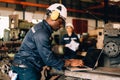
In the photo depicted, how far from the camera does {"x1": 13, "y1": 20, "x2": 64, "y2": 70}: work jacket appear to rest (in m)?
2.13

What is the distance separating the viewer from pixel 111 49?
2475 mm

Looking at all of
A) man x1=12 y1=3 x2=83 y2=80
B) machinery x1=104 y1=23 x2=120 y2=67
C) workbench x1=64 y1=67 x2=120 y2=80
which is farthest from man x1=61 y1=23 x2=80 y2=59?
workbench x1=64 y1=67 x2=120 y2=80

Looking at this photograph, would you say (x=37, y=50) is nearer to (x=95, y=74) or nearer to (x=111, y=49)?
(x=95, y=74)

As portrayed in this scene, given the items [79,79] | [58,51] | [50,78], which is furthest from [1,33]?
[79,79]

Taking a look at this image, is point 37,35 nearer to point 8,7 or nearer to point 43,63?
point 43,63

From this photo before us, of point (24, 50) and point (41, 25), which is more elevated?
point (41, 25)

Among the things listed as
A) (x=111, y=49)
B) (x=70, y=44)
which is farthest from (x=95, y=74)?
(x=70, y=44)

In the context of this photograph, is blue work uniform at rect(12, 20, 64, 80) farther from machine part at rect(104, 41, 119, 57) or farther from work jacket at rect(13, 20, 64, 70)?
machine part at rect(104, 41, 119, 57)

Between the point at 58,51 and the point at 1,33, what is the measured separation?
110 inches

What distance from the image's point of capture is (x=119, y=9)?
11219 millimetres

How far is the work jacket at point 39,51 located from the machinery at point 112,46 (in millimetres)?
582

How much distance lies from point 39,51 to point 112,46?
30.8 inches

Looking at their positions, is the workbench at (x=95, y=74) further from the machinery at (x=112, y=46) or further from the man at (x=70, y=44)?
the man at (x=70, y=44)

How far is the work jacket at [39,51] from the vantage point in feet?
7.00
